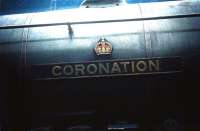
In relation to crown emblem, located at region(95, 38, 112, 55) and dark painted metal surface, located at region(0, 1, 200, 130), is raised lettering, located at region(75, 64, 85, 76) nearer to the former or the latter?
dark painted metal surface, located at region(0, 1, 200, 130)

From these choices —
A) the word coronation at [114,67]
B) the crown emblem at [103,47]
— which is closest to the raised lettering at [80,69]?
the word coronation at [114,67]

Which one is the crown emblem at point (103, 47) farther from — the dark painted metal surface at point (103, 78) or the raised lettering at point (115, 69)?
the raised lettering at point (115, 69)

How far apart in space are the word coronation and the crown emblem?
0.10 m

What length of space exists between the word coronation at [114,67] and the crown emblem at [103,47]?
4.1 inches

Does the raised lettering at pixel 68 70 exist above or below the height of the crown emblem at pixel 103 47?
below

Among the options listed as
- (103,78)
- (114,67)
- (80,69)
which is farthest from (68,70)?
(114,67)

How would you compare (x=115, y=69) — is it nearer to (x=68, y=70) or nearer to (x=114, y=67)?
(x=114, y=67)

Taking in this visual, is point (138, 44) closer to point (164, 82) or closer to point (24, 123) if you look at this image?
point (164, 82)

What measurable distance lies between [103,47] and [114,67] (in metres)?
0.23

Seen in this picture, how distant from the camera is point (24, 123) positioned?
12.7 feet

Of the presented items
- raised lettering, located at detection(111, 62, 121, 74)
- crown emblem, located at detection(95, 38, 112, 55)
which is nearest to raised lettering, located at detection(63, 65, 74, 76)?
crown emblem, located at detection(95, 38, 112, 55)

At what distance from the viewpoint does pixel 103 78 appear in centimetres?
379

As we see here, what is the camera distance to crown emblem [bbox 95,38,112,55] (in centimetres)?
381

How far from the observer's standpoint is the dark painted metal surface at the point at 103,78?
3.77 metres
